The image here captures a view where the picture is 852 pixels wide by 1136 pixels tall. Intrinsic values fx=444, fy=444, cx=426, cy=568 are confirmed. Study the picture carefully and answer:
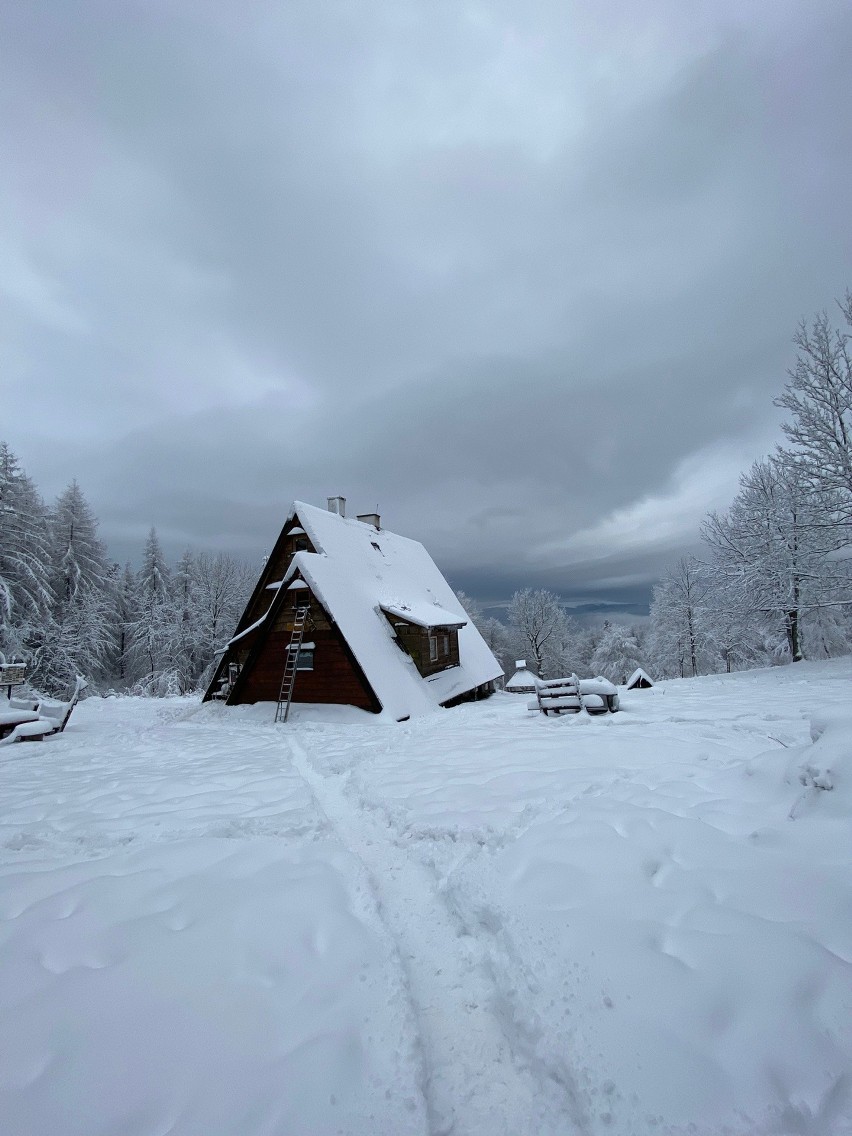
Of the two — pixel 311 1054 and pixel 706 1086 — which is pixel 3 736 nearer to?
pixel 311 1054

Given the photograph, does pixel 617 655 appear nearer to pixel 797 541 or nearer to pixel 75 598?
pixel 797 541

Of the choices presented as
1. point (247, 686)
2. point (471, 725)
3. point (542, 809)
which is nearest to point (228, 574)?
point (247, 686)

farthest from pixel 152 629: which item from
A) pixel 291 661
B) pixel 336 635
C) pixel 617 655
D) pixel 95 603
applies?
pixel 617 655

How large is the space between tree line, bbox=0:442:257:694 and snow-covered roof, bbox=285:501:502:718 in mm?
7492

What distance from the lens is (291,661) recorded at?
1431 cm

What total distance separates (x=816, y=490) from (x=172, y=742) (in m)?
20.0

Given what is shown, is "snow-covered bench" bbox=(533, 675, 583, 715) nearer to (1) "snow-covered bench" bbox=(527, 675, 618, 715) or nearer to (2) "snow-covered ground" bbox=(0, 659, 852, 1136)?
(1) "snow-covered bench" bbox=(527, 675, 618, 715)

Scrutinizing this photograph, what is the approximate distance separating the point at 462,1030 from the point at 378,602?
45.6 feet

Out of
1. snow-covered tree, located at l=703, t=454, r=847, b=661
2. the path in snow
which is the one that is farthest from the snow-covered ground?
snow-covered tree, located at l=703, t=454, r=847, b=661

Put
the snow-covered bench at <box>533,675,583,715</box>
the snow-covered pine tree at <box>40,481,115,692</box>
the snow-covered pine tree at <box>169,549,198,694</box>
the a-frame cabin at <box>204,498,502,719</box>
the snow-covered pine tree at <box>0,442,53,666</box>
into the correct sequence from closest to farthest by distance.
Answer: the snow-covered bench at <box>533,675,583,715</box>
the a-frame cabin at <box>204,498,502,719</box>
the snow-covered pine tree at <box>0,442,53,666</box>
the snow-covered pine tree at <box>40,481,115,692</box>
the snow-covered pine tree at <box>169,549,198,694</box>

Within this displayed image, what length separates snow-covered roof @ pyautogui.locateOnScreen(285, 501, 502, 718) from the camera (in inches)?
544

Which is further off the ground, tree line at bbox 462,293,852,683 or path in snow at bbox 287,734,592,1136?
tree line at bbox 462,293,852,683

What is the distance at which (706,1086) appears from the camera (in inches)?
75.9

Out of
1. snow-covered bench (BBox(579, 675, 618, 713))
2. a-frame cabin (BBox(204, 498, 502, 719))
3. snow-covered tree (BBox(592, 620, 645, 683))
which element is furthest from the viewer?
snow-covered tree (BBox(592, 620, 645, 683))
